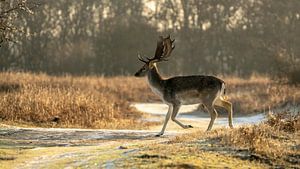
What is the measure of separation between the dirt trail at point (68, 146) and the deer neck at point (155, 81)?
107 cm

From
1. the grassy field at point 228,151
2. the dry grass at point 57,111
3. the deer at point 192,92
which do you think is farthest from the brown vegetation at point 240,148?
the dry grass at point 57,111

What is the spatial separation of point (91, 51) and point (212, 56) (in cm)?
1113

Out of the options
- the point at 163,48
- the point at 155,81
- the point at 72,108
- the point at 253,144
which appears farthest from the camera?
the point at 72,108

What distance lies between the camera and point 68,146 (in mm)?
13961

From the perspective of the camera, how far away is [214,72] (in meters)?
58.8

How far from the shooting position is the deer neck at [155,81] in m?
16.3

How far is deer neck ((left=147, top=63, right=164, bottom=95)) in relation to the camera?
16.3 meters

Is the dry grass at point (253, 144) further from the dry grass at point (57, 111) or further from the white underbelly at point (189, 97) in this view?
the dry grass at point (57, 111)

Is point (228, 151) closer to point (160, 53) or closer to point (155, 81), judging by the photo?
point (155, 81)

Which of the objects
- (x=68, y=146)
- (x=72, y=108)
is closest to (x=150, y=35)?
(x=72, y=108)

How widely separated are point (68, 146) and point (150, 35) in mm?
42902

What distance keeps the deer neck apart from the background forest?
37.6 m

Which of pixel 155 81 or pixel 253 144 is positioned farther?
pixel 155 81

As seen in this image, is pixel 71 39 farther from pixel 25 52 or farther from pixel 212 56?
pixel 212 56
